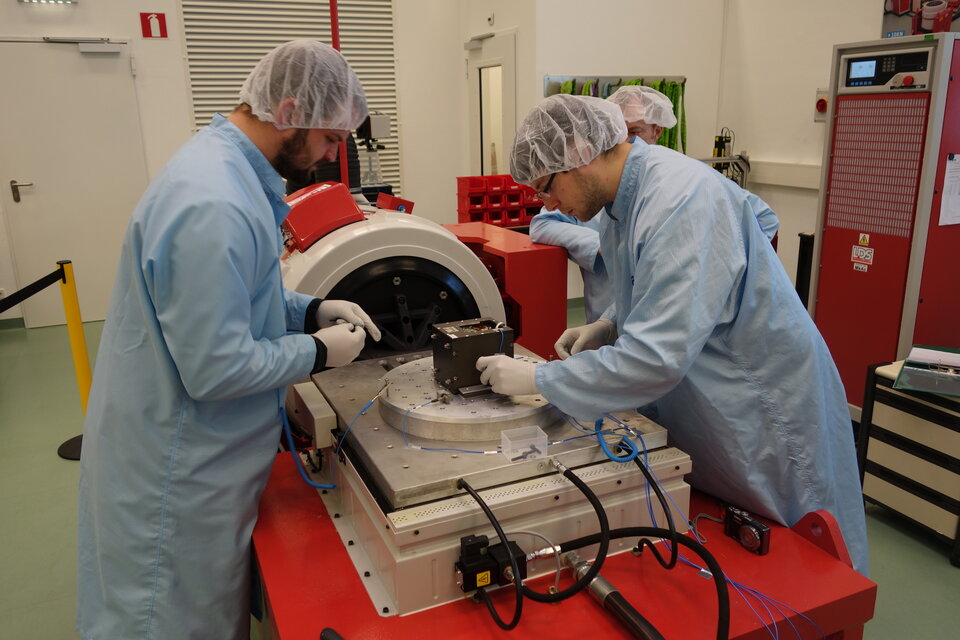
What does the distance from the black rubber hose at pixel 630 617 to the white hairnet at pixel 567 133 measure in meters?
0.76

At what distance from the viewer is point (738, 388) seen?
1230 millimetres

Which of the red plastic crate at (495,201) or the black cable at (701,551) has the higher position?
the red plastic crate at (495,201)

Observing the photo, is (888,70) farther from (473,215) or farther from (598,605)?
(598,605)

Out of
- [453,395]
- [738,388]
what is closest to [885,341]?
[738,388]

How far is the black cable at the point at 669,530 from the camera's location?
1024mm

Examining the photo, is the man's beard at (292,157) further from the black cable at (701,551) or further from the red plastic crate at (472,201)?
the red plastic crate at (472,201)

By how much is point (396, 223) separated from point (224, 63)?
4157 mm

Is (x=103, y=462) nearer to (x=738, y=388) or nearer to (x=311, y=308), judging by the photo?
(x=311, y=308)

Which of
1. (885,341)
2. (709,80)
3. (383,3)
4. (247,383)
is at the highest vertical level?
(383,3)

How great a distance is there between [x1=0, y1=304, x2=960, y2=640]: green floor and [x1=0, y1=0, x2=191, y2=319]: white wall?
7.28 ft

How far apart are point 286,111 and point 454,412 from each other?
58 centimetres

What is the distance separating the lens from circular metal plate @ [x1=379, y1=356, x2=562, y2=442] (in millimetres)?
1137

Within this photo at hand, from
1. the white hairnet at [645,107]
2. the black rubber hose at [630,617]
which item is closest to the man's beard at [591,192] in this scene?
the black rubber hose at [630,617]

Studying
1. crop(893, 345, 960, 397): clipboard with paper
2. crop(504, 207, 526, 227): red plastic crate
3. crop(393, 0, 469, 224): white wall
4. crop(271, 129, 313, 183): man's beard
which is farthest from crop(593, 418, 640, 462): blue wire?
crop(393, 0, 469, 224): white wall
